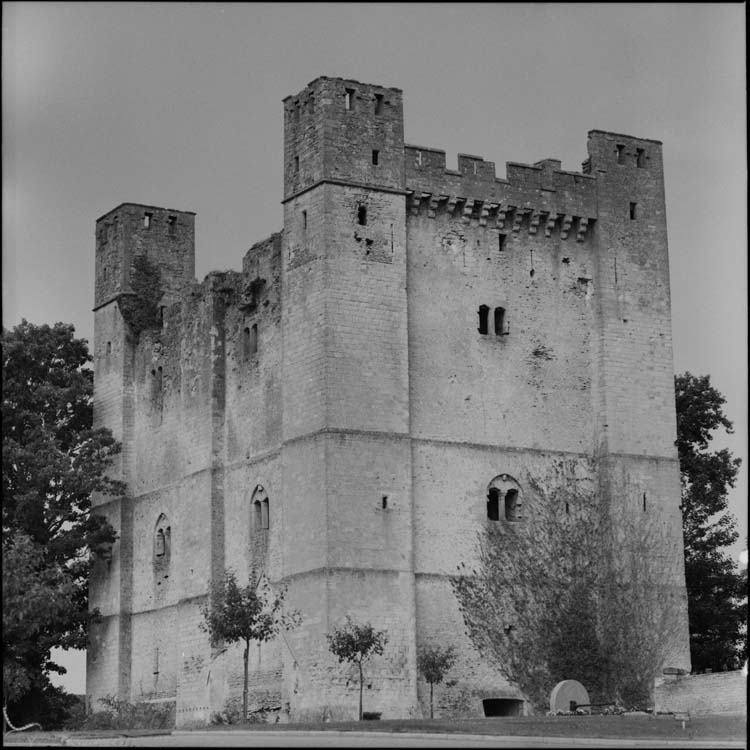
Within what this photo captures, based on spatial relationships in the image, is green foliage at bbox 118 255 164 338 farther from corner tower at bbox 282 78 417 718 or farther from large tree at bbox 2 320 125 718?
corner tower at bbox 282 78 417 718

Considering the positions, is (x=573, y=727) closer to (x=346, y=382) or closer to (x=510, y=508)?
(x=510, y=508)

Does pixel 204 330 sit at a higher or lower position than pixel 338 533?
higher

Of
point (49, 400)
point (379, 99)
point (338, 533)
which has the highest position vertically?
point (379, 99)

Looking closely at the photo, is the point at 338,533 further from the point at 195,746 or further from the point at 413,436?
the point at 195,746

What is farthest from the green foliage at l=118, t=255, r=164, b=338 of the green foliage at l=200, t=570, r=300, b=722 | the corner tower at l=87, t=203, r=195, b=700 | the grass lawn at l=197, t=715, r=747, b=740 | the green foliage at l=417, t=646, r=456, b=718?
the grass lawn at l=197, t=715, r=747, b=740

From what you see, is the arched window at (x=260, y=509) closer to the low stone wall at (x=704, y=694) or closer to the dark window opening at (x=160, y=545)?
the dark window opening at (x=160, y=545)

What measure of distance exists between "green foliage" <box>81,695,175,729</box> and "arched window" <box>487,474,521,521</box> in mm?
9512

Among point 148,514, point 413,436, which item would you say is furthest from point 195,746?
point 148,514

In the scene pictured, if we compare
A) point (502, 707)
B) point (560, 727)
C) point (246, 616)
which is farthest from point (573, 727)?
point (246, 616)

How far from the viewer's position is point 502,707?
40969 mm

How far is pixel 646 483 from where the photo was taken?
43.2 m

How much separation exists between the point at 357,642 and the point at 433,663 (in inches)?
92.2

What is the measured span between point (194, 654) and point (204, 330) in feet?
26.1

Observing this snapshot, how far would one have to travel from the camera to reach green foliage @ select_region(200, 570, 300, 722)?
38750 mm
